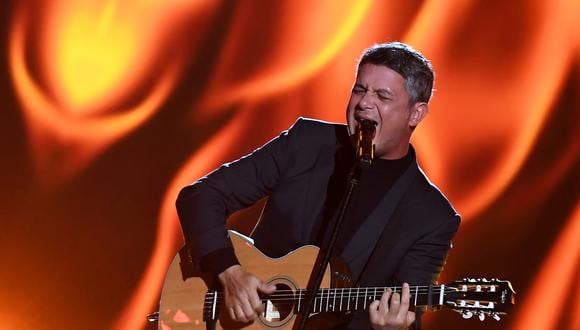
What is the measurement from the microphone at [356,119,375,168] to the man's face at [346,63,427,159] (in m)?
0.36

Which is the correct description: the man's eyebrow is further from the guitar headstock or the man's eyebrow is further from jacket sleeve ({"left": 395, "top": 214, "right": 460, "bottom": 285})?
the guitar headstock

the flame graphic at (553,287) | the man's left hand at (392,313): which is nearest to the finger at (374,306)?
the man's left hand at (392,313)

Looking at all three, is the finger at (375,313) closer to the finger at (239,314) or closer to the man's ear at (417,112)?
the finger at (239,314)

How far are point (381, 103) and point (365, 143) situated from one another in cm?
56

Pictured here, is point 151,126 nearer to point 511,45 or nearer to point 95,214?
point 95,214

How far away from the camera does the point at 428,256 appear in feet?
11.3

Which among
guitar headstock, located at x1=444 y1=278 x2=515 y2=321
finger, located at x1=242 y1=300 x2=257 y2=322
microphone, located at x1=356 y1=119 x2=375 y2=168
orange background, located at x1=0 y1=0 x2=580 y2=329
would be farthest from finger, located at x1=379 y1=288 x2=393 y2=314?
orange background, located at x1=0 y1=0 x2=580 y2=329

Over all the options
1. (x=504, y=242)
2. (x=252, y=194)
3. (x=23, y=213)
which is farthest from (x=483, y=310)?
(x=23, y=213)

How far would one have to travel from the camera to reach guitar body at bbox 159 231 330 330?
3.22 meters

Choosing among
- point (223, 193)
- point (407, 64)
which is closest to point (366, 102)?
point (407, 64)

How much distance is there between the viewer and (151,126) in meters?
5.18

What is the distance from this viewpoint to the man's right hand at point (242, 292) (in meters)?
3.13

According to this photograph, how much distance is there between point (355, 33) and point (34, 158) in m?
1.98

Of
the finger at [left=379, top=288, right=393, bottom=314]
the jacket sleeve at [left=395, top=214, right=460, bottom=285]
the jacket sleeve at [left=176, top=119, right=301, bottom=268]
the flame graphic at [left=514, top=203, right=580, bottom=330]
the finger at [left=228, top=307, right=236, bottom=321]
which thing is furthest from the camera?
the flame graphic at [left=514, top=203, right=580, bottom=330]
